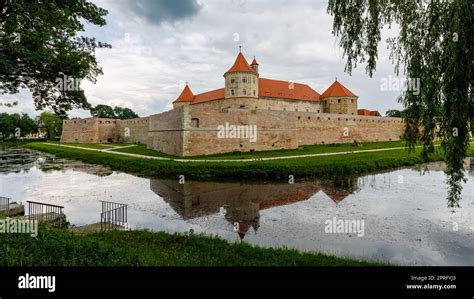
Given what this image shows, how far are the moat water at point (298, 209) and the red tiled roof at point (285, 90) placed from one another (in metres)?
23.2

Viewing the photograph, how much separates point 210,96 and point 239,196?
29.6 m

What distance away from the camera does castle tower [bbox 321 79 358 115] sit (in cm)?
4050

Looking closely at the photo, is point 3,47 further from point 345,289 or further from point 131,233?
point 345,289

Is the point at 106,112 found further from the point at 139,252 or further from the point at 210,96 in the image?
the point at 139,252

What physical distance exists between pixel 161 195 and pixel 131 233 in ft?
19.4

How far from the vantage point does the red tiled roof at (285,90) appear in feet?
127

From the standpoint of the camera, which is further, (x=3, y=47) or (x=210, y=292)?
(x=3, y=47)

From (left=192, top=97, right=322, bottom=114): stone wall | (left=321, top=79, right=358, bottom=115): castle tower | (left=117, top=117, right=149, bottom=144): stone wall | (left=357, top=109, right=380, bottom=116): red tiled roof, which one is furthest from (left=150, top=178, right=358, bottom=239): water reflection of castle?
(left=357, top=109, right=380, bottom=116): red tiled roof

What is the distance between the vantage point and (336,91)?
1651 inches

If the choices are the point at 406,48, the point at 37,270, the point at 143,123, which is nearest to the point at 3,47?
the point at 37,270

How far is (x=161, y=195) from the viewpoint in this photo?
13469 mm

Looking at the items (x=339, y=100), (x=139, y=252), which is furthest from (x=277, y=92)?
(x=139, y=252)

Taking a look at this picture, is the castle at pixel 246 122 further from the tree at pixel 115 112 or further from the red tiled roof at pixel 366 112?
the tree at pixel 115 112

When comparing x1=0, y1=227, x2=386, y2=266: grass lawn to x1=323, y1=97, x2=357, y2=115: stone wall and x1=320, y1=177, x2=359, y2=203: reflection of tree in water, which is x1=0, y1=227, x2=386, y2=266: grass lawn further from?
x1=323, y1=97, x2=357, y2=115: stone wall
